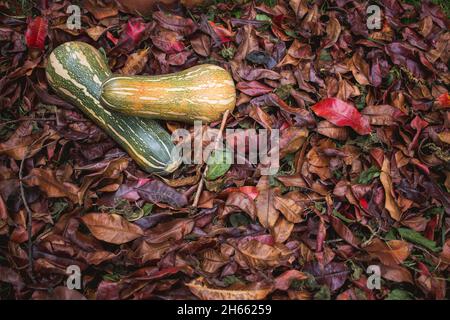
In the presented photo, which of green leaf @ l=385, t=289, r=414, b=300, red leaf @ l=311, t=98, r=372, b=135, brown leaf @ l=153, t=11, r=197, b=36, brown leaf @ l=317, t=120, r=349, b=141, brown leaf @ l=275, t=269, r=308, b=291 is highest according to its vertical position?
brown leaf @ l=153, t=11, r=197, b=36

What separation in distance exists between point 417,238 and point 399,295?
0.29 metres

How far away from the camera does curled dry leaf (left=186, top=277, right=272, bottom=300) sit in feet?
5.84

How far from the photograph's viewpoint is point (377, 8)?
2.49m

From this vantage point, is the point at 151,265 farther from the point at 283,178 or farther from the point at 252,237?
the point at 283,178

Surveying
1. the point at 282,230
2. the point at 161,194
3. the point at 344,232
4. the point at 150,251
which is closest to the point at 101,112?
the point at 161,194

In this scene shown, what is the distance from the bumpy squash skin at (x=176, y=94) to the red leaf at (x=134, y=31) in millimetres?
372

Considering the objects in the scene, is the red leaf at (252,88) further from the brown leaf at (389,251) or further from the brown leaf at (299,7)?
the brown leaf at (389,251)

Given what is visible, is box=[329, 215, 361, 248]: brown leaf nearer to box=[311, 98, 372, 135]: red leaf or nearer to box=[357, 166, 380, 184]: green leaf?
box=[357, 166, 380, 184]: green leaf

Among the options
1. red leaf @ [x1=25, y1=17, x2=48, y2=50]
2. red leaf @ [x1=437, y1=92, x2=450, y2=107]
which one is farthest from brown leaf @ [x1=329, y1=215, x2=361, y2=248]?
red leaf @ [x1=25, y1=17, x2=48, y2=50]

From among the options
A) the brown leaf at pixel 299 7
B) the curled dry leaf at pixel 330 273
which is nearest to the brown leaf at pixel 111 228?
the curled dry leaf at pixel 330 273

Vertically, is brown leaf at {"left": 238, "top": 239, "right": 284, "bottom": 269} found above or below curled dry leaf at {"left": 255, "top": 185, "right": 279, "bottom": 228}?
below

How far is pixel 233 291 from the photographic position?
5.87 ft

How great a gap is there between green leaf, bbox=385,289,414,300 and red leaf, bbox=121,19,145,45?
5.71ft
